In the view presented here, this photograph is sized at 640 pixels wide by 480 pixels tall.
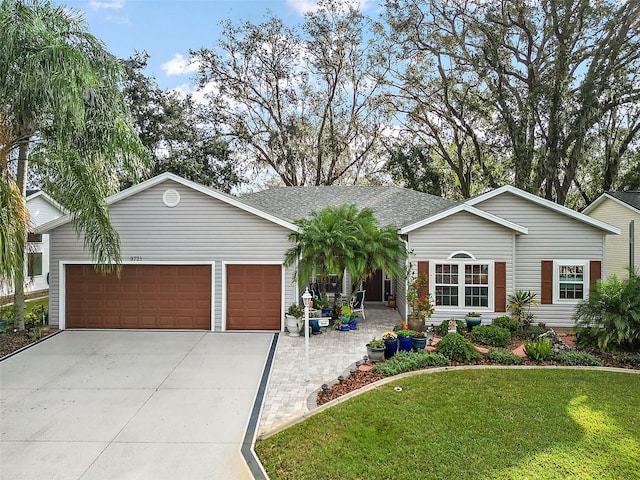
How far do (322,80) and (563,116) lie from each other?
14813mm

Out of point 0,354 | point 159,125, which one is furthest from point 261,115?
point 0,354

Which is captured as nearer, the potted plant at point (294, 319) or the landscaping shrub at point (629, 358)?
the landscaping shrub at point (629, 358)

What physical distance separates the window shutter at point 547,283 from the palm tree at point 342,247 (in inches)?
174

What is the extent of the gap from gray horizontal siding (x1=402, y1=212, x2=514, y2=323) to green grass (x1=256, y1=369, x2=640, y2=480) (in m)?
4.72

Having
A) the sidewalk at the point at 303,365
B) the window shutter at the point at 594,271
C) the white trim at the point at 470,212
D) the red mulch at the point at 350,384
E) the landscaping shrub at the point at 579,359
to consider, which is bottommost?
the sidewalk at the point at 303,365

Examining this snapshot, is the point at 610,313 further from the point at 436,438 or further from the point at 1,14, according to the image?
the point at 1,14

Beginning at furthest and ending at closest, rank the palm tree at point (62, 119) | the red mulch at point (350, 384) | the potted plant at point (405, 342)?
the potted plant at point (405, 342), the palm tree at point (62, 119), the red mulch at point (350, 384)

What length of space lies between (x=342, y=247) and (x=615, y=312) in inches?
258

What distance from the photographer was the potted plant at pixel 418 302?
1078 cm

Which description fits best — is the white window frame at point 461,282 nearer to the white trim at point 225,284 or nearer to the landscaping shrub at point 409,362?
the landscaping shrub at point 409,362

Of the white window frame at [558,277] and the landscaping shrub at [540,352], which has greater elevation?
the white window frame at [558,277]

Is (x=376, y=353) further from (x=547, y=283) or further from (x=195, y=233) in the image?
(x=547, y=283)

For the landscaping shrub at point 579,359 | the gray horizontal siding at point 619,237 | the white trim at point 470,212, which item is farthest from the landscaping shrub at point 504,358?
the gray horizontal siding at point 619,237

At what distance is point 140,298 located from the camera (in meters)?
11.5
